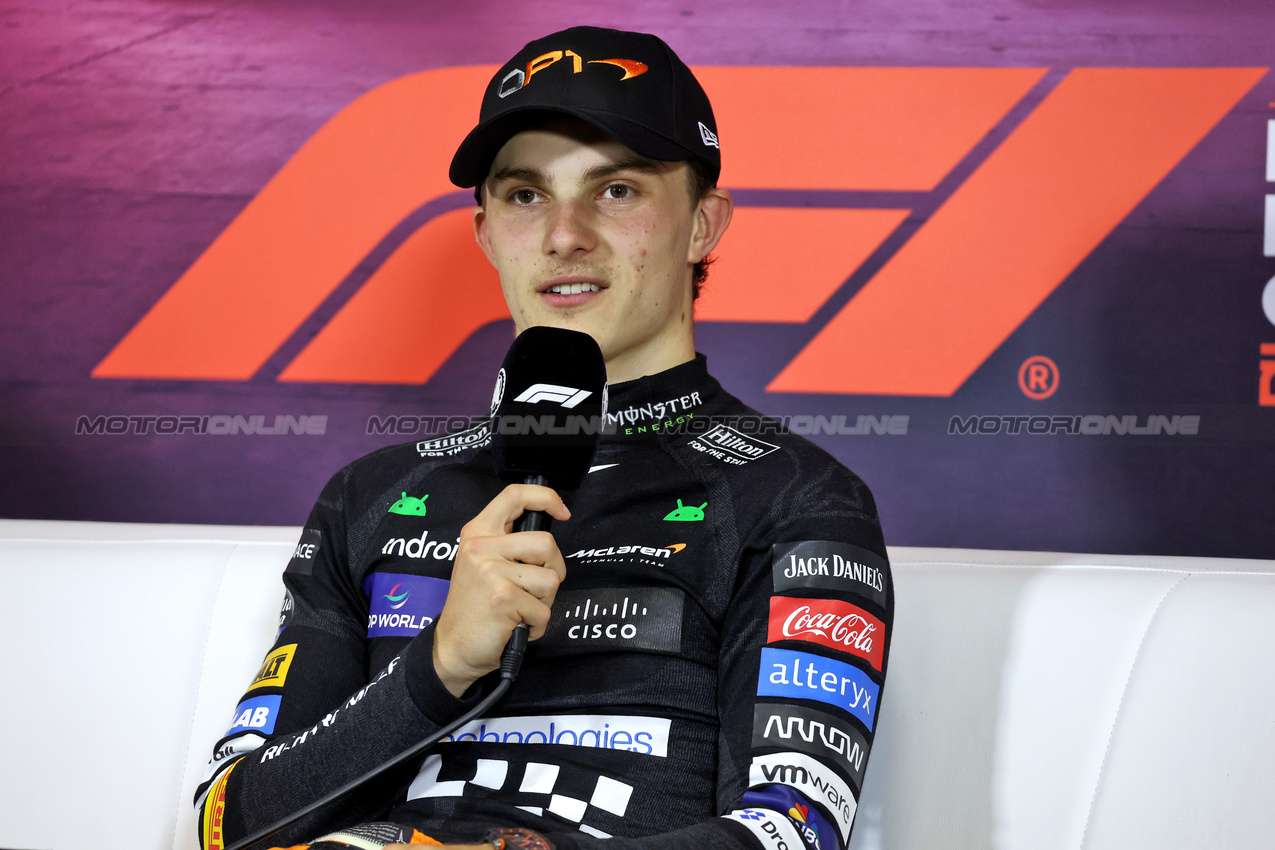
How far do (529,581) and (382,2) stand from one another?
159 cm

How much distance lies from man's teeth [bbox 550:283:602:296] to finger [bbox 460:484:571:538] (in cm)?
44

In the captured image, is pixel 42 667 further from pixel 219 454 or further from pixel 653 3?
pixel 653 3

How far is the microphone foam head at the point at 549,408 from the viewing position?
882 millimetres

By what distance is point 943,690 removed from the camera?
1.25 meters

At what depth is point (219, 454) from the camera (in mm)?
2109

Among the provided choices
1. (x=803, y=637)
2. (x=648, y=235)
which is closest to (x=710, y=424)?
(x=648, y=235)

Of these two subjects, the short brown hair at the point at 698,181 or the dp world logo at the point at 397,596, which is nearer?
the dp world logo at the point at 397,596

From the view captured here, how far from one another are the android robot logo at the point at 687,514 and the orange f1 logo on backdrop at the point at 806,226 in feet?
2.73

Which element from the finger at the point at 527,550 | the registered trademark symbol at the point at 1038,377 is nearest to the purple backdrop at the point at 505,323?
the registered trademark symbol at the point at 1038,377

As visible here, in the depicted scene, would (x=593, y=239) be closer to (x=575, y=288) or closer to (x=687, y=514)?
(x=575, y=288)

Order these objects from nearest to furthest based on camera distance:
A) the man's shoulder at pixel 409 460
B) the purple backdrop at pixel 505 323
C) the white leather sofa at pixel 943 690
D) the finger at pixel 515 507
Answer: the finger at pixel 515 507 < the white leather sofa at pixel 943 690 < the man's shoulder at pixel 409 460 < the purple backdrop at pixel 505 323

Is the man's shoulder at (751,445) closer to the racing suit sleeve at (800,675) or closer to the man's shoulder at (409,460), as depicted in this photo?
the racing suit sleeve at (800,675)

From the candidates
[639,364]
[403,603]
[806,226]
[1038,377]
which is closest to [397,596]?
[403,603]

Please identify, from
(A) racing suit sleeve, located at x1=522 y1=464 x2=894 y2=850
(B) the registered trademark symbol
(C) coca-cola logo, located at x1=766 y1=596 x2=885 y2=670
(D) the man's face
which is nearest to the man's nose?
(D) the man's face
